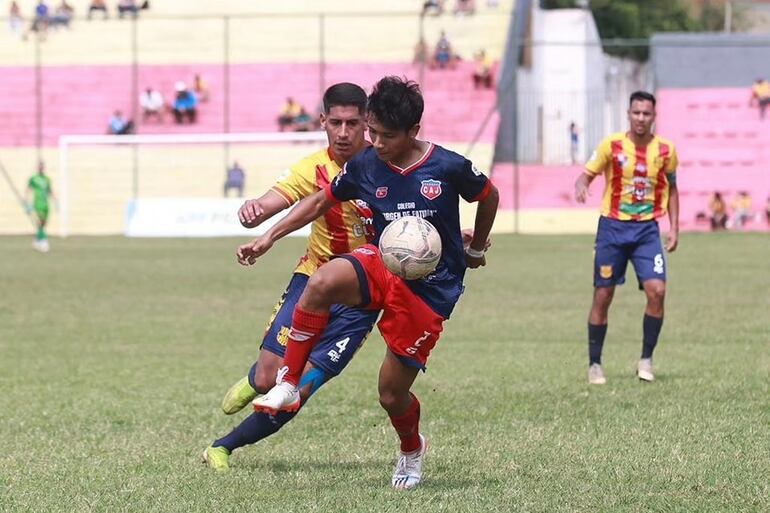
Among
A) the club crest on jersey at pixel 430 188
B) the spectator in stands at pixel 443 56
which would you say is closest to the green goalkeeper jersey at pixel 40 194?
the spectator in stands at pixel 443 56

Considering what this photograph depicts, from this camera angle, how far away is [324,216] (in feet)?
23.7

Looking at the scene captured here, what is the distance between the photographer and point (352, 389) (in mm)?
10469

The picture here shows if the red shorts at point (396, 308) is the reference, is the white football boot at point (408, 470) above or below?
below

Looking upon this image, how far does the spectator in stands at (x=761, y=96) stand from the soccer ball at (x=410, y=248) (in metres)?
38.1

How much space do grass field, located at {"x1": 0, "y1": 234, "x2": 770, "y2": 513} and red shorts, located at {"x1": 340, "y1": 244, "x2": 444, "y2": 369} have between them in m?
0.68

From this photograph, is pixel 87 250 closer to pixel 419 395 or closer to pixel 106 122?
pixel 106 122

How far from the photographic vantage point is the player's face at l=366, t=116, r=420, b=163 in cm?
599

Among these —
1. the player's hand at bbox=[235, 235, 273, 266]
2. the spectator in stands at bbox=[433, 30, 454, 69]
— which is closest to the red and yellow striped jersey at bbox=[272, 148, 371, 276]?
the player's hand at bbox=[235, 235, 273, 266]

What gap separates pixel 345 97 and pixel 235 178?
3473 cm

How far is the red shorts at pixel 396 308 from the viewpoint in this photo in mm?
6113

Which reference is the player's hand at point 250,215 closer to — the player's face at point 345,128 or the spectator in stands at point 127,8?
the player's face at point 345,128

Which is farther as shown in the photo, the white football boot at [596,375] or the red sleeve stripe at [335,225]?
the white football boot at [596,375]

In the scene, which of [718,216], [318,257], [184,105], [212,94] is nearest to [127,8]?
[212,94]

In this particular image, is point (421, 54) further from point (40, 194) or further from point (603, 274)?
point (603, 274)
